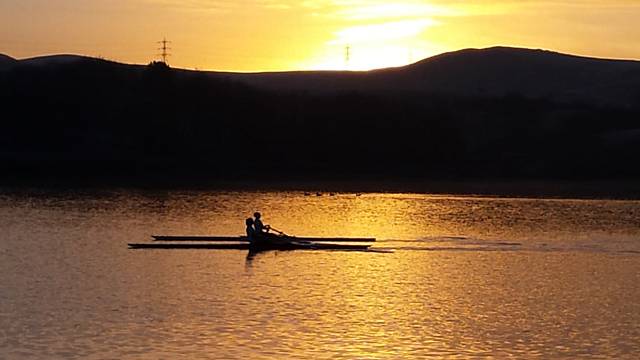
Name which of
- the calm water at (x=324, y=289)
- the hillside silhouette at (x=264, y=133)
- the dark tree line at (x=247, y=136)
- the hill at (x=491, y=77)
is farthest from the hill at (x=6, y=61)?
the calm water at (x=324, y=289)

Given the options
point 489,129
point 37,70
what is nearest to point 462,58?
point 489,129

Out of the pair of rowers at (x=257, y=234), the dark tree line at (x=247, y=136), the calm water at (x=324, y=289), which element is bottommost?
the calm water at (x=324, y=289)

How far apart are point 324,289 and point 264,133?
56.9 metres

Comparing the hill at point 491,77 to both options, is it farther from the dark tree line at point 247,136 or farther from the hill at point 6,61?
the dark tree line at point 247,136

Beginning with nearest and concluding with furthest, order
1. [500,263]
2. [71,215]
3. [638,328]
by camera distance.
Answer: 1. [638,328]
2. [500,263]
3. [71,215]

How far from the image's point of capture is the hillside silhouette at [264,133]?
7550 centimetres

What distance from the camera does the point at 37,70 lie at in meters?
99.2

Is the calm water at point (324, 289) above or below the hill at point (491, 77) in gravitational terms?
below

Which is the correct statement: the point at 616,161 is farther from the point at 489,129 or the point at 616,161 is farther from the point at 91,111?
the point at 91,111

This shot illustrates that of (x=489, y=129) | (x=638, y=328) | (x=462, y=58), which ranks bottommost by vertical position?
(x=638, y=328)

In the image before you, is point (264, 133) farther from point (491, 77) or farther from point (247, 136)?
point (491, 77)

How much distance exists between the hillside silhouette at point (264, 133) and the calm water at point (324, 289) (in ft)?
81.5

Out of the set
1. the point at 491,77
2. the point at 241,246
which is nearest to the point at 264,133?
the point at 241,246

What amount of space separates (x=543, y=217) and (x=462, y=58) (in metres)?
111
